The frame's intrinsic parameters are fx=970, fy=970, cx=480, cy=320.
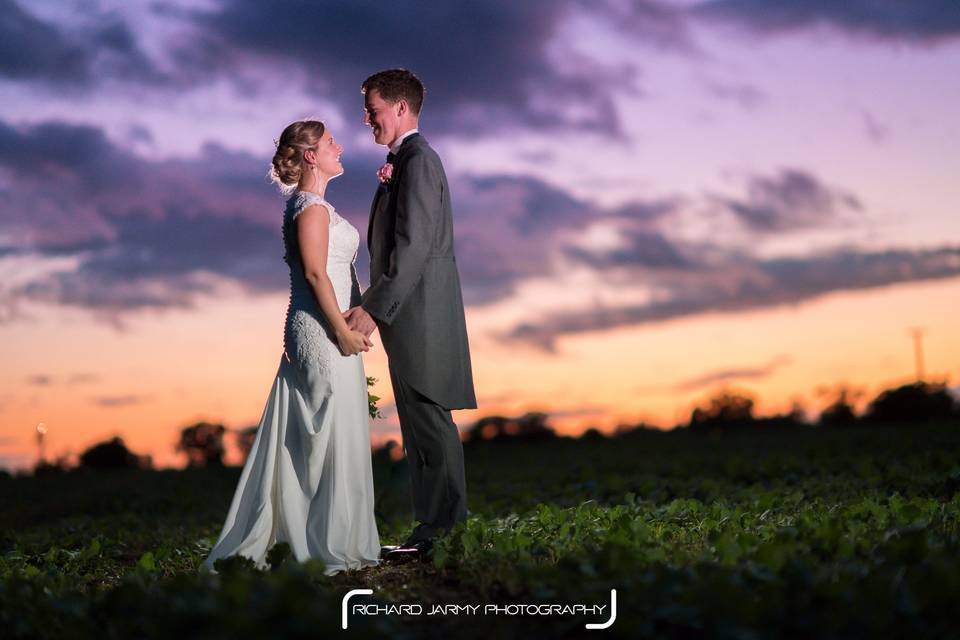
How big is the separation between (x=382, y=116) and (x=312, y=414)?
202cm

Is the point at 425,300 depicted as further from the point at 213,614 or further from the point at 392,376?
the point at 213,614

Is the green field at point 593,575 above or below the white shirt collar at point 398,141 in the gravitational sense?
below

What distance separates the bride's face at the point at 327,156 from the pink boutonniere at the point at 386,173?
27 centimetres

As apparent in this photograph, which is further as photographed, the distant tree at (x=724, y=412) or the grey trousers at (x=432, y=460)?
the distant tree at (x=724, y=412)

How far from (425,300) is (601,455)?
39.4 ft

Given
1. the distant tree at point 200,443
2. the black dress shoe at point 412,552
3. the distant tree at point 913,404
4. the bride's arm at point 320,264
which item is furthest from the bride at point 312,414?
the distant tree at point 913,404

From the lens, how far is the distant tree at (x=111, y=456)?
26.4m

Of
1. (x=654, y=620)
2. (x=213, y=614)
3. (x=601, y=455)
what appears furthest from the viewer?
(x=601, y=455)

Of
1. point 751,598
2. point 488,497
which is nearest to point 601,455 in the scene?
point 488,497

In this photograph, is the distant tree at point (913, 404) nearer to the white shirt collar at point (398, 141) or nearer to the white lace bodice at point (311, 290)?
the white shirt collar at point (398, 141)

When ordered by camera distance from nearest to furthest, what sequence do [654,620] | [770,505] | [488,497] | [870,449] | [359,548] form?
[654,620], [359,548], [770,505], [488,497], [870,449]

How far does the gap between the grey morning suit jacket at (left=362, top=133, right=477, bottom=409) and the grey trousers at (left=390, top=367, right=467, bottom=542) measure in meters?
0.12

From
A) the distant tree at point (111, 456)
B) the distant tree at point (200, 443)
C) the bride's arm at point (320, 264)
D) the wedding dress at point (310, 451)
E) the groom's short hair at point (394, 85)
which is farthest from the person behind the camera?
the distant tree at point (200, 443)

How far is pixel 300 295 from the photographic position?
625 centimetres
